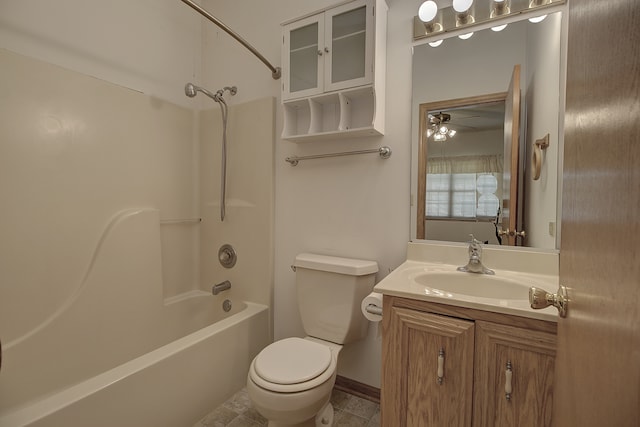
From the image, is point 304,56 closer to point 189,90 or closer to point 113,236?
point 189,90

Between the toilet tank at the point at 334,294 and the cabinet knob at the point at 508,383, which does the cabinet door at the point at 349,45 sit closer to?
the toilet tank at the point at 334,294

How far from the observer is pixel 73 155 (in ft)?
5.04

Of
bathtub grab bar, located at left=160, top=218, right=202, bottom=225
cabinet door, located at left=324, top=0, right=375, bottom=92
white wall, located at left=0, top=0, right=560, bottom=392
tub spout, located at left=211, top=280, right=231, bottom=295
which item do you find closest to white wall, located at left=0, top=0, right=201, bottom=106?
white wall, located at left=0, top=0, right=560, bottom=392

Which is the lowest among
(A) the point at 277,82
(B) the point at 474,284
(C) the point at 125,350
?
(C) the point at 125,350

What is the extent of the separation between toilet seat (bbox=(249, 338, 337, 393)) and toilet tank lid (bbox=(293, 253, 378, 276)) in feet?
1.21

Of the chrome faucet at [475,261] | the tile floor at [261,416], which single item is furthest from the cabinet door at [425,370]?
the tile floor at [261,416]

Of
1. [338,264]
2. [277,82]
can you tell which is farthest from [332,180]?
[277,82]

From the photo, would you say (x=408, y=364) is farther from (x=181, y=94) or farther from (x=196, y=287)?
(x=181, y=94)

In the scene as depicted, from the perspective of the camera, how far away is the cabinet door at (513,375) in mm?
852

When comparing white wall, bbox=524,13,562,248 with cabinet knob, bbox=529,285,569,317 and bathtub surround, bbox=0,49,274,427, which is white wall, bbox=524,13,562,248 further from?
bathtub surround, bbox=0,49,274,427

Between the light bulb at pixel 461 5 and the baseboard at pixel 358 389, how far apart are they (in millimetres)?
1929

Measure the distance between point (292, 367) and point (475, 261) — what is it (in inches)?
35.2

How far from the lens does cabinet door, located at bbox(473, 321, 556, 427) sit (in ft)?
2.79

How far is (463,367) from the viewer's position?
0.96 m
